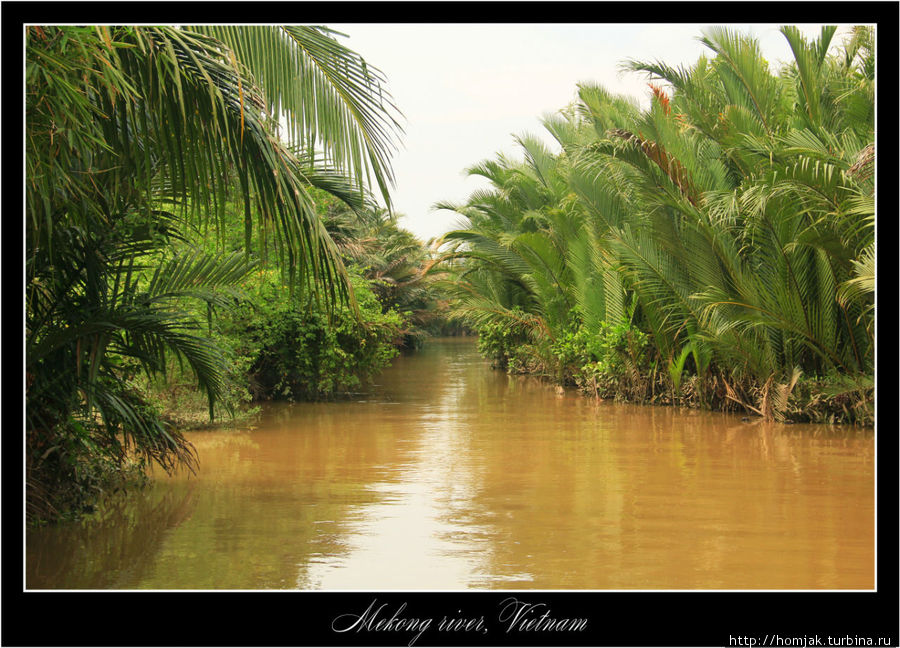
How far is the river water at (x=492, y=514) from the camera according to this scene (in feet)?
18.2

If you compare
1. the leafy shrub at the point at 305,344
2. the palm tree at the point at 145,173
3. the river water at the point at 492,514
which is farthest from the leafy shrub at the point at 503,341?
the palm tree at the point at 145,173

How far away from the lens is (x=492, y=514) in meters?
7.18

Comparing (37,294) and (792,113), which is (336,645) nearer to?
(37,294)

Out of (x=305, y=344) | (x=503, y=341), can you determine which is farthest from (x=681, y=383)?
(x=503, y=341)

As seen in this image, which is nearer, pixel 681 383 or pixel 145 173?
pixel 145 173

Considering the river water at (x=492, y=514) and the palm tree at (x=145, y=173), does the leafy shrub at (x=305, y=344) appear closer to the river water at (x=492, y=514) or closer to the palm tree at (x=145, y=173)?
the river water at (x=492, y=514)

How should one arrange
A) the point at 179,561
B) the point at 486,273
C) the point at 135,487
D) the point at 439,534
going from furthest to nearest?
the point at 486,273
the point at 135,487
the point at 439,534
the point at 179,561

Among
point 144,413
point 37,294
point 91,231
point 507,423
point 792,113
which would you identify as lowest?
point 507,423

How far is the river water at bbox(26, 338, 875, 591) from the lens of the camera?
5.55 meters

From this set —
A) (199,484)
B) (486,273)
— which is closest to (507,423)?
(199,484)

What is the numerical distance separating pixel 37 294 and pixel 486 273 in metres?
19.6

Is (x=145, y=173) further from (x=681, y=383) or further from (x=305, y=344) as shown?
(x=681, y=383)

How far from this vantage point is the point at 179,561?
577cm

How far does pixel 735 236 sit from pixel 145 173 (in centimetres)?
950
